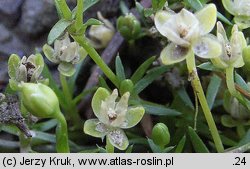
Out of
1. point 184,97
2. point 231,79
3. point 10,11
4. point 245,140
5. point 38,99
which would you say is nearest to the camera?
point 38,99

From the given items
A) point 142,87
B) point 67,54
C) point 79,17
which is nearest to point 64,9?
point 79,17

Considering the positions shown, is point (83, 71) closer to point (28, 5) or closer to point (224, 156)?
point (28, 5)

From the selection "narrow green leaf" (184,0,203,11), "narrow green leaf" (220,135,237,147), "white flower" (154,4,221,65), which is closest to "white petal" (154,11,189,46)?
"white flower" (154,4,221,65)

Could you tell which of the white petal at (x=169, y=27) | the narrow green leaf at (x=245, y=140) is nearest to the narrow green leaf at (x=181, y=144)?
the narrow green leaf at (x=245, y=140)

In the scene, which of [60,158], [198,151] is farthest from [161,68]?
[60,158]

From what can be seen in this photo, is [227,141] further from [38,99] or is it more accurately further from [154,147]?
[38,99]

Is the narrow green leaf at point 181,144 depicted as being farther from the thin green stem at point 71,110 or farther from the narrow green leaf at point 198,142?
the thin green stem at point 71,110

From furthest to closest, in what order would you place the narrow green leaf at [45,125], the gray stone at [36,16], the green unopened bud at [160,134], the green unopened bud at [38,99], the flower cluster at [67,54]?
the gray stone at [36,16], the narrow green leaf at [45,125], the flower cluster at [67,54], the green unopened bud at [160,134], the green unopened bud at [38,99]
